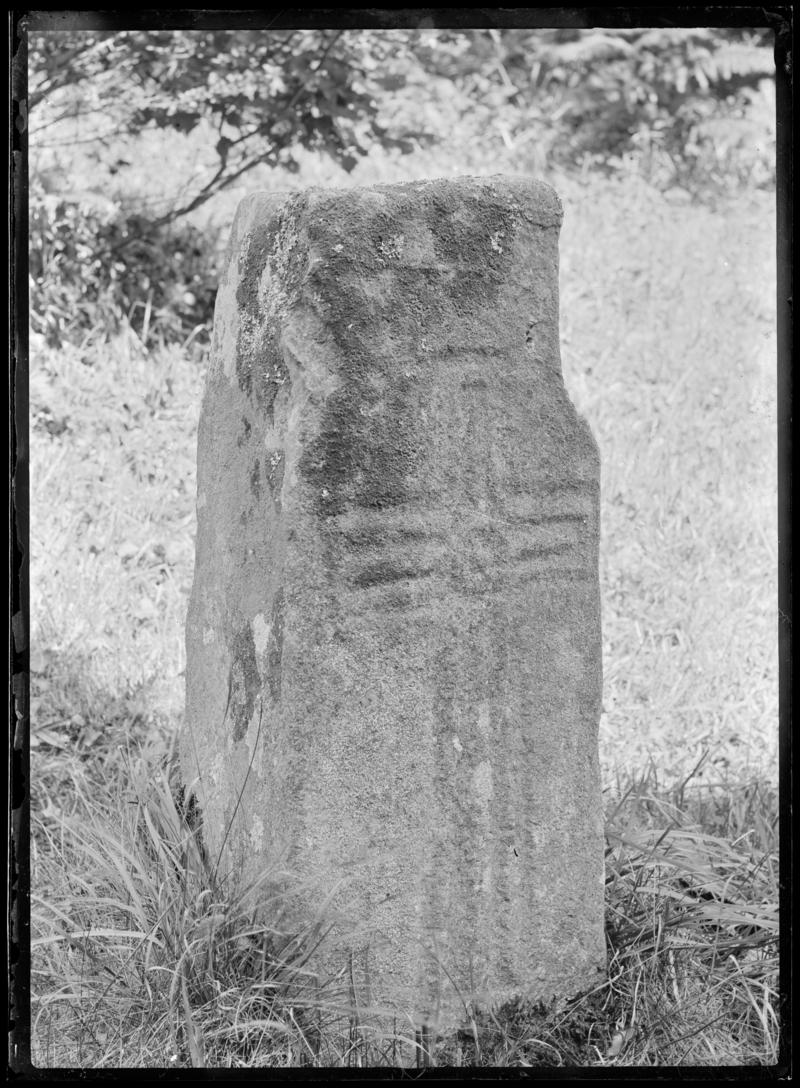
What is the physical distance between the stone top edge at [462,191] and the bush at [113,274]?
2.78 metres

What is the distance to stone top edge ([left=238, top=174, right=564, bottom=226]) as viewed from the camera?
6.62 feet

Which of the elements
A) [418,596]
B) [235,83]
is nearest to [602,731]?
[418,596]

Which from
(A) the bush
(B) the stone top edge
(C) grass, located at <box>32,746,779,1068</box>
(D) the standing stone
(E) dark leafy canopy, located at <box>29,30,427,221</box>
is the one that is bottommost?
(C) grass, located at <box>32,746,779,1068</box>

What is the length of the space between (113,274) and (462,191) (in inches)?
125

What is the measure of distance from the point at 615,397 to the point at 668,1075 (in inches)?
124

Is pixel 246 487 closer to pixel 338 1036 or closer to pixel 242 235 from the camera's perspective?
pixel 242 235

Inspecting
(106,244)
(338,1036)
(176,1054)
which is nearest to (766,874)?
(338,1036)

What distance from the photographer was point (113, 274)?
4.93 metres

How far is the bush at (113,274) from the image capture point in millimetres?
4793

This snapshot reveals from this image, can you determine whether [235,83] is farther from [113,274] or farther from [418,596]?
[418,596]

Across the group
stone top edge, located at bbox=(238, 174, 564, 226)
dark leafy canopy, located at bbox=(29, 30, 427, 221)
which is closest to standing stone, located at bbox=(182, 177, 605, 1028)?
stone top edge, located at bbox=(238, 174, 564, 226)

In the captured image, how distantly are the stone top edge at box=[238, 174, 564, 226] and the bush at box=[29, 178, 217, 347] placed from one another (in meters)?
2.78

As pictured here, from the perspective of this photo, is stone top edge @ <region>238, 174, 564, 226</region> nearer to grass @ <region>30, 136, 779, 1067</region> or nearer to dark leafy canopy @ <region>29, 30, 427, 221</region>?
grass @ <region>30, 136, 779, 1067</region>

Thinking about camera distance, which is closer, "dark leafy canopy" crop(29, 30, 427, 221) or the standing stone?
the standing stone
